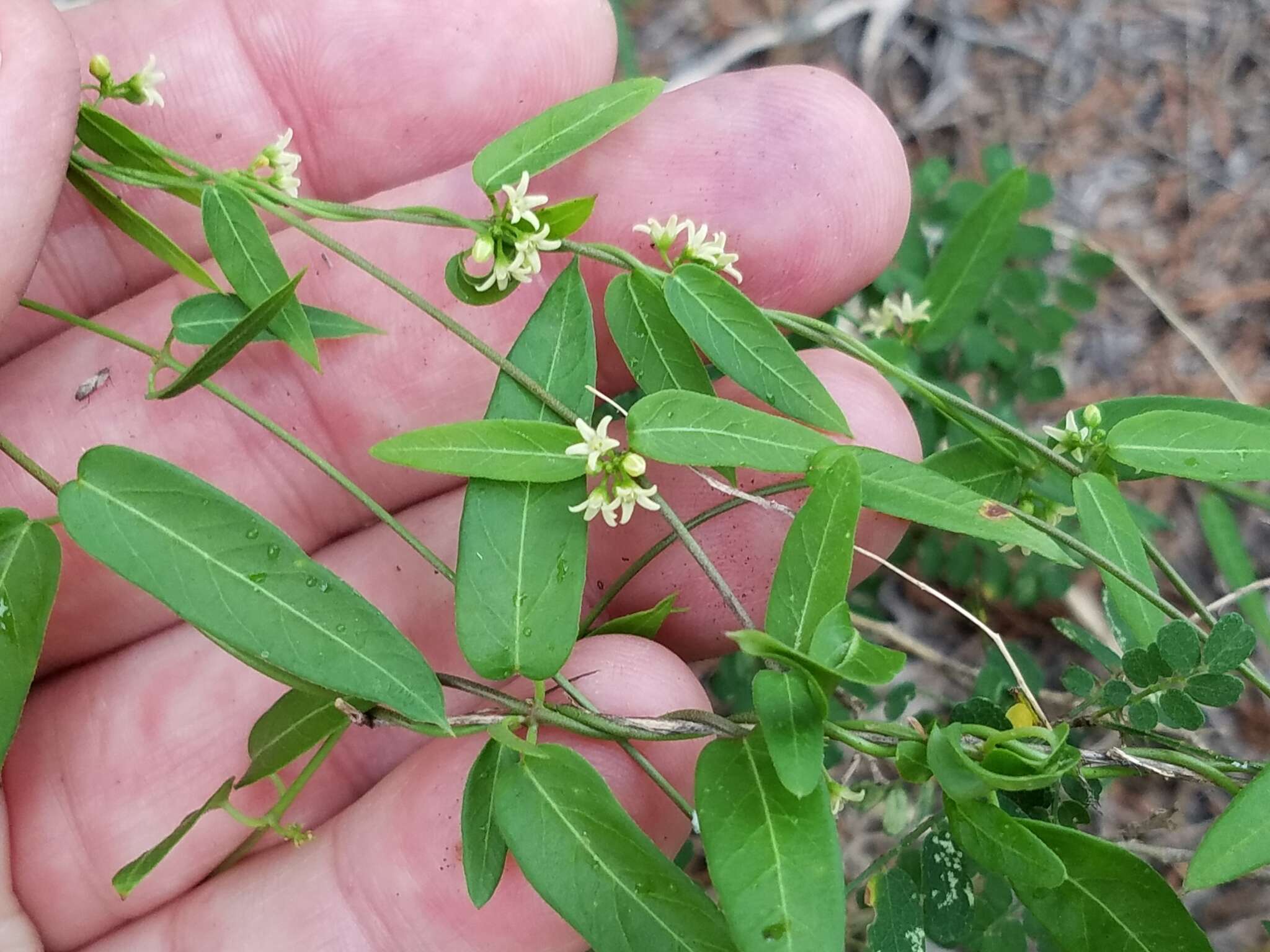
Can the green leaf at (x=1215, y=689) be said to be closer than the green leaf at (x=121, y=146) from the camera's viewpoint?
Yes

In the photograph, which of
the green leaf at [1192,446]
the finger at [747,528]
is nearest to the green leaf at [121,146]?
the finger at [747,528]

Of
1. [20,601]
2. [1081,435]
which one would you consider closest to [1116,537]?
[1081,435]

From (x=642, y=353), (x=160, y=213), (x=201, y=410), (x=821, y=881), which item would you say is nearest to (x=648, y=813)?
(x=821, y=881)

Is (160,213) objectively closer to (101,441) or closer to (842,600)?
(101,441)

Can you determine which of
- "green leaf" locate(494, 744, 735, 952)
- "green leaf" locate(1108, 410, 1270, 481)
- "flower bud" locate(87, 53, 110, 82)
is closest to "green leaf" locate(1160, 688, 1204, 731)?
"green leaf" locate(1108, 410, 1270, 481)

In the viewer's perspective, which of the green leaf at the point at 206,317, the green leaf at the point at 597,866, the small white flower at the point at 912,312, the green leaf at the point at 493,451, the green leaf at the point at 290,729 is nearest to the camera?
the green leaf at the point at 597,866

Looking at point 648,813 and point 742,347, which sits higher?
point 742,347

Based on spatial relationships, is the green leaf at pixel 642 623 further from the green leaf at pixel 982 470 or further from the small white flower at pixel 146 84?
the small white flower at pixel 146 84
